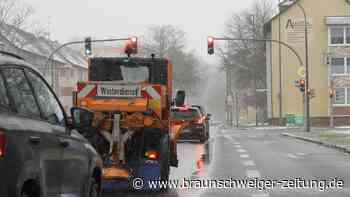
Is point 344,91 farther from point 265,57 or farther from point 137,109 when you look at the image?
point 137,109

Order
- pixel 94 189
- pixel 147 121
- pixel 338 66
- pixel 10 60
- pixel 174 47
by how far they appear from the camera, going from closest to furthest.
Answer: pixel 10 60 < pixel 94 189 < pixel 147 121 < pixel 338 66 < pixel 174 47

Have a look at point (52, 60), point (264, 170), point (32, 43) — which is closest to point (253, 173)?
point (264, 170)

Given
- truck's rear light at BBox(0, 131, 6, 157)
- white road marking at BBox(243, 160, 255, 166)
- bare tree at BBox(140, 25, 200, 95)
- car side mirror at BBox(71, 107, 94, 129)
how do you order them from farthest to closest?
bare tree at BBox(140, 25, 200, 95), white road marking at BBox(243, 160, 255, 166), car side mirror at BBox(71, 107, 94, 129), truck's rear light at BBox(0, 131, 6, 157)

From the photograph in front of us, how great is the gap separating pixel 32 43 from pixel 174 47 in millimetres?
33620

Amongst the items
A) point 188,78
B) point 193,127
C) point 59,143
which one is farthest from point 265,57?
point 59,143

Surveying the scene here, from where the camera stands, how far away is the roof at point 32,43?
195ft

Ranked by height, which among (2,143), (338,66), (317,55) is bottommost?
(2,143)

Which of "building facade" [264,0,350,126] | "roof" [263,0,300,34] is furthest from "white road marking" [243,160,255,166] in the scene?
"roof" [263,0,300,34]

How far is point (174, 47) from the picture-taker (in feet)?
348

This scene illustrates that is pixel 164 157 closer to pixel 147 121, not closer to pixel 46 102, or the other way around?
pixel 147 121

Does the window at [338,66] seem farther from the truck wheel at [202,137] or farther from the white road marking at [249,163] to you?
the white road marking at [249,163]

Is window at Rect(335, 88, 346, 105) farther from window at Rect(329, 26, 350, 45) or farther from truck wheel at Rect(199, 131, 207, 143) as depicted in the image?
truck wheel at Rect(199, 131, 207, 143)

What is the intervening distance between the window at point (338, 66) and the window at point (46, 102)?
63509mm

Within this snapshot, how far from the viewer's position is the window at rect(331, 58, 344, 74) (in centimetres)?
6844
